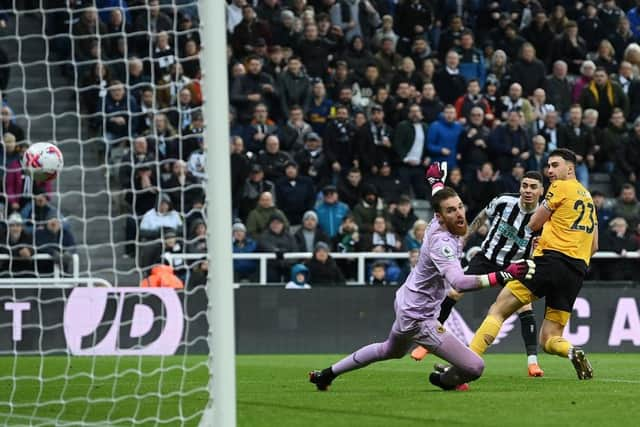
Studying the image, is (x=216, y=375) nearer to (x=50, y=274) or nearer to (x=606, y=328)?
(x=50, y=274)

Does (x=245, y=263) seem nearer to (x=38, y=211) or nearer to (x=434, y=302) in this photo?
(x=38, y=211)

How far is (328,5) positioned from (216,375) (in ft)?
52.5

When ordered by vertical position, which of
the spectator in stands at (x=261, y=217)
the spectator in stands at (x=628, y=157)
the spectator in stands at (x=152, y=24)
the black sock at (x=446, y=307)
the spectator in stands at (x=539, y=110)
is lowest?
the black sock at (x=446, y=307)

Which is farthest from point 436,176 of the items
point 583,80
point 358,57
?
point 583,80

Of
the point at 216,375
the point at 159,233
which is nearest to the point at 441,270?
the point at 216,375

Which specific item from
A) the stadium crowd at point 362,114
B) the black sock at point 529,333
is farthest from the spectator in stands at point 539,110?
the black sock at point 529,333

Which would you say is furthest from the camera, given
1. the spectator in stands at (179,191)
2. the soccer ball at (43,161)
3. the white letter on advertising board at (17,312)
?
the spectator in stands at (179,191)

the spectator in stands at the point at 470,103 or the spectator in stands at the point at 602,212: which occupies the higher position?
the spectator in stands at the point at 470,103

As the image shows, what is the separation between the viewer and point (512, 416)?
28.5 ft

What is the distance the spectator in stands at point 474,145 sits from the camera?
2044cm

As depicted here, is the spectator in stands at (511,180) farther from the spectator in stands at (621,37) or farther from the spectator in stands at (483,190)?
the spectator in stands at (621,37)

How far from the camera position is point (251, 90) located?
20.5 meters

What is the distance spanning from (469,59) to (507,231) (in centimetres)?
1009

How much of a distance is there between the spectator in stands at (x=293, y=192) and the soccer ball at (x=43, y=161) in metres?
6.79
